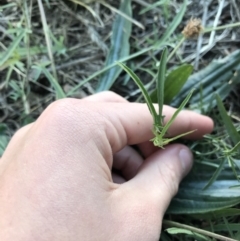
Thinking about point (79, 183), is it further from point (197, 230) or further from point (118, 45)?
point (118, 45)

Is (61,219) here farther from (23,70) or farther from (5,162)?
(23,70)

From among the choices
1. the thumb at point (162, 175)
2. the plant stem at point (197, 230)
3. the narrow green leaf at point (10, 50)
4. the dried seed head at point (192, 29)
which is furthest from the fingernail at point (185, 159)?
the narrow green leaf at point (10, 50)

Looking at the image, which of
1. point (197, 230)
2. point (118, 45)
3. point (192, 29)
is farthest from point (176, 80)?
point (197, 230)

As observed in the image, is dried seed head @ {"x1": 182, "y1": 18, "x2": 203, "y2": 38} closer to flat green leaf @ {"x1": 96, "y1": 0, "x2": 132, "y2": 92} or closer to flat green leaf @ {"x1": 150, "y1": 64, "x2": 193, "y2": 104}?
flat green leaf @ {"x1": 150, "y1": 64, "x2": 193, "y2": 104}

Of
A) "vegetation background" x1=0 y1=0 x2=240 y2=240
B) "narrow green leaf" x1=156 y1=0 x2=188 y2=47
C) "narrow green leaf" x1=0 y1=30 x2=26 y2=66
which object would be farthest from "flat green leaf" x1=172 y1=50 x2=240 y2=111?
"narrow green leaf" x1=0 y1=30 x2=26 y2=66

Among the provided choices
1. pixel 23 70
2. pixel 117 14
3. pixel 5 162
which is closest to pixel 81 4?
pixel 117 14

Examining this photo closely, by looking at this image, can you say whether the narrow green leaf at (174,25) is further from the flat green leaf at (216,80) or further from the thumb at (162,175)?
the thumb at (162,175)
